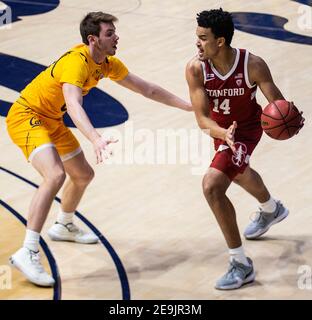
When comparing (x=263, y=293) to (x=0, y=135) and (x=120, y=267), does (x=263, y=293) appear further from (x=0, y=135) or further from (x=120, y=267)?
(x=0, y=135)

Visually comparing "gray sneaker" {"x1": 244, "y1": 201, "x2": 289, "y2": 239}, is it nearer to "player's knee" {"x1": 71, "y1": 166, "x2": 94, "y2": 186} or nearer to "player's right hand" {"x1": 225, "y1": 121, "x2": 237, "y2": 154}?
"player's right hand" {"x1": 225, "y1": 121, "x2": 237, "y2": 154}

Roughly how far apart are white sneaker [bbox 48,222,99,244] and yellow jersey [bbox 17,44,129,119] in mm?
985

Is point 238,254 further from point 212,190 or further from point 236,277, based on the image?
point 212,190

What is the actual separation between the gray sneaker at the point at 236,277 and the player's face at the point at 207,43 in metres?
1.59

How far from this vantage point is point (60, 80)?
6.77m

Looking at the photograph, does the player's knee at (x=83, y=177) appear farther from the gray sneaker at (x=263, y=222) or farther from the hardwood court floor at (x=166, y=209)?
the gray sneaker at (x=263, y=222)

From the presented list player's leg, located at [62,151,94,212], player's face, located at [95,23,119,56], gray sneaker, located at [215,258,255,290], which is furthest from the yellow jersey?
gray sneaker, located at [215,258,255,290]

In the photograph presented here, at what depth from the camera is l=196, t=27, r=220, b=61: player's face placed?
659 centimetres

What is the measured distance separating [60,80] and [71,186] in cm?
102

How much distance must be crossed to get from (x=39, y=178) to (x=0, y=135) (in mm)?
1206

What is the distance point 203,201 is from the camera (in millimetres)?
8195

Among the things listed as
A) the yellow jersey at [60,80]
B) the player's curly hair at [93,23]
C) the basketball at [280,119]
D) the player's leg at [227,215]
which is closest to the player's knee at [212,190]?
the player's leg at [227,215]

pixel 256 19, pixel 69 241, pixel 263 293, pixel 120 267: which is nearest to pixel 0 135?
pixel 69 241

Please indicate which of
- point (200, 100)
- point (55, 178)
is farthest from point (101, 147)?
point (200, 100)
